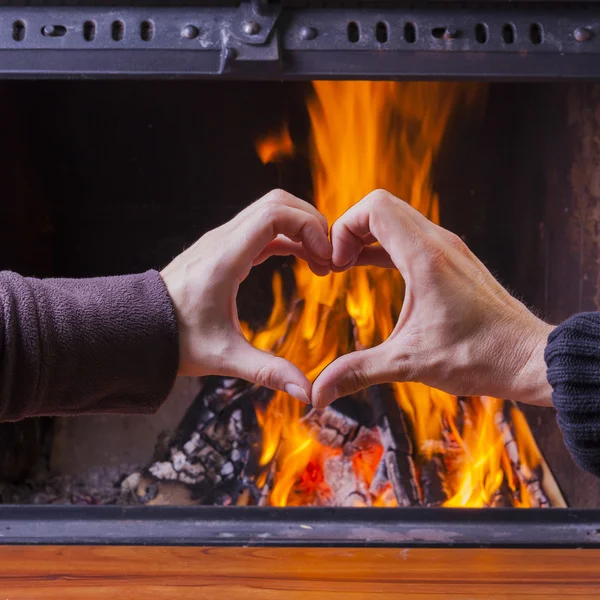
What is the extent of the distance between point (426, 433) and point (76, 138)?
880 mm

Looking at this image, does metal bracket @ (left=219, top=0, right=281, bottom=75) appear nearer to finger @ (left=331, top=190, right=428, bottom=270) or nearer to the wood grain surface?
finger @ (left=331, top=190, right=428, bottom=270)

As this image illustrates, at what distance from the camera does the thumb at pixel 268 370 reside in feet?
2.55

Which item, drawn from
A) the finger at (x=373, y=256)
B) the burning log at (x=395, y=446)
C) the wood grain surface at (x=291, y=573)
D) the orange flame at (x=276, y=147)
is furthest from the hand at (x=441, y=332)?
the orange flame at (x=276, y=147)

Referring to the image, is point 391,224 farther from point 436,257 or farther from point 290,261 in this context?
point 290,261

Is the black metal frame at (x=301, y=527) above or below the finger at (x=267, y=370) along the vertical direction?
below

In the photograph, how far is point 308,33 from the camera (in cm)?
102

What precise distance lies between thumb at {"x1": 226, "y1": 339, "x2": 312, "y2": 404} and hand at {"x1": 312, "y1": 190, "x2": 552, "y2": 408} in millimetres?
18

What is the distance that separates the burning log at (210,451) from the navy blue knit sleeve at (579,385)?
0.76m

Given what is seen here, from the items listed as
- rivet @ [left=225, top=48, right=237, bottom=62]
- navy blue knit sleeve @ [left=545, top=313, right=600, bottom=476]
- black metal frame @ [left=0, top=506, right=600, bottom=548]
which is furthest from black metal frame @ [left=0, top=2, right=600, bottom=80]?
black metal frame @ [left=0, top=506, right=600, bottom=548]

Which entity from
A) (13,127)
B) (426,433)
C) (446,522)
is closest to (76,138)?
(13,127)

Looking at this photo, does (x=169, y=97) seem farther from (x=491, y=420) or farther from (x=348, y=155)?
(x=491, y=420)

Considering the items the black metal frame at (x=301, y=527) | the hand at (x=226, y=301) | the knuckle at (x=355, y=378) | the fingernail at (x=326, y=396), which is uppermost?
the hand at (x=226, y=301)

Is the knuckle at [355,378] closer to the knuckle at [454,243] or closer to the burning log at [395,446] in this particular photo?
the knuckle at [454,243]

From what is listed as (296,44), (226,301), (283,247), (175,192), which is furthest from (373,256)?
(175,192)
